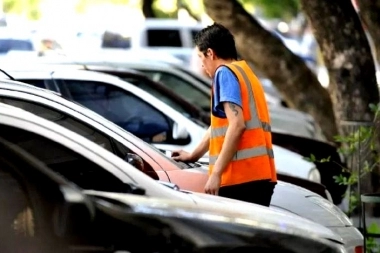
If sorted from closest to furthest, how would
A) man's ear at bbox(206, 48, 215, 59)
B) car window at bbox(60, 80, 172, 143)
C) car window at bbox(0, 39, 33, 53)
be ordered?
man's ear at bbox(206, 48, 215, 59) → car window at bbox(60, 80, 172, 143) → car window at bbox(0, 39, 33, 53)

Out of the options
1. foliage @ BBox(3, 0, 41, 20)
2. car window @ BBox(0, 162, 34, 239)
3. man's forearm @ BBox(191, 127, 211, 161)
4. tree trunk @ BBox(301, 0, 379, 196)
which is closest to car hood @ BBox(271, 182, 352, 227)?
man's forearm @ BBox(191, 127, 211, 161)

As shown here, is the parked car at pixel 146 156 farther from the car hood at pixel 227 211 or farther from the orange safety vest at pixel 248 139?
the car hood at pixel 227 211

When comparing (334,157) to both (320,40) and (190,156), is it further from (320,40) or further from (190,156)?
(190,156)

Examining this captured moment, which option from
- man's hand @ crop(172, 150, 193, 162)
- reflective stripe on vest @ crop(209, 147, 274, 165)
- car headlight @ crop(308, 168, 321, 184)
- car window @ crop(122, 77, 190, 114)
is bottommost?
car headlight @ crop(308, 168, 321, 184)

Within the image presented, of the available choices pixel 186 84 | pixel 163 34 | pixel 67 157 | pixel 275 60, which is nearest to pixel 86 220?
pixel 67 157

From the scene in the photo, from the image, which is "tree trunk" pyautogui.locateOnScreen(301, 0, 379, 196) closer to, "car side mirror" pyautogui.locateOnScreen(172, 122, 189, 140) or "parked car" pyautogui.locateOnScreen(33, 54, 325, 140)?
"car side mirror" pyautogui.locateOnScreen(172, 122, 189, 140)

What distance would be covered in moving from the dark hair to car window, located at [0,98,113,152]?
79 centimetres

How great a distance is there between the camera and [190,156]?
24.5ft

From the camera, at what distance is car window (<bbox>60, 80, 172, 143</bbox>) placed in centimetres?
996

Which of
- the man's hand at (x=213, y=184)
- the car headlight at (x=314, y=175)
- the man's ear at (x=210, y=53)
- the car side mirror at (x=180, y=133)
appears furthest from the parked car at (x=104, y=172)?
the car headlight at (x=314, y=175)

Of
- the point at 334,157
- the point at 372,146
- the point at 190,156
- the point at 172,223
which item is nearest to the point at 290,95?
the point at 334,157

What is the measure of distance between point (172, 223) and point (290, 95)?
8.64 meters

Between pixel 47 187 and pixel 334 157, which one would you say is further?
pixel 334 157

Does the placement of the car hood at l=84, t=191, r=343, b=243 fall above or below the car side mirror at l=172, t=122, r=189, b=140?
above
